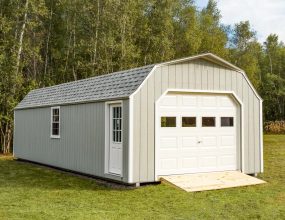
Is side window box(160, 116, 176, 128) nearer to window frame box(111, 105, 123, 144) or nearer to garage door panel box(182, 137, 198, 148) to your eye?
garage door panel box(182, 137, 198, 148)

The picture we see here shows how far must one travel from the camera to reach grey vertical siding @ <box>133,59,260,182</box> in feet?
33.9

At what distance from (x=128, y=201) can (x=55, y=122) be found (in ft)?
Answer: 21.8

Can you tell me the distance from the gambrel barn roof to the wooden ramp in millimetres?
2595

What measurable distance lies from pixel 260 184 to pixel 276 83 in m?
35.0

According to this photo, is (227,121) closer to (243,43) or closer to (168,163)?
(168,163)

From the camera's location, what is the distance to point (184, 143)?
36.9 feet

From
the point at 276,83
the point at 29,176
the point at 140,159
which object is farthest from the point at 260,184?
the point at 276,83

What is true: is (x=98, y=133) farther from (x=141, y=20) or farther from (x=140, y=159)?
(x=141, y=20)

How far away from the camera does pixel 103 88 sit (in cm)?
1214

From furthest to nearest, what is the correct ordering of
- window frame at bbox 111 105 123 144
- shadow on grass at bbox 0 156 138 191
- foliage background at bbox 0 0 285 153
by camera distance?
foliage background at bbox 0 0 285 153 < window frame at bbox 111 105 123 144 < shadow on grass at bbox 0 156 138 191

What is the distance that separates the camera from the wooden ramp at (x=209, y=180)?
9.98m

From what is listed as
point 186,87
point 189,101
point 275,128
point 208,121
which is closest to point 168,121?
point 189,101

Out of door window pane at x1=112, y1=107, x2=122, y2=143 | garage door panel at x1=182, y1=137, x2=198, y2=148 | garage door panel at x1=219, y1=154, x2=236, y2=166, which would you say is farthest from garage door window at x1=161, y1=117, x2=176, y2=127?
garage door panel at x1=219, y1=154, x2=236, y2=166

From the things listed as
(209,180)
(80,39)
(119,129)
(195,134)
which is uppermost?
(80,39)
